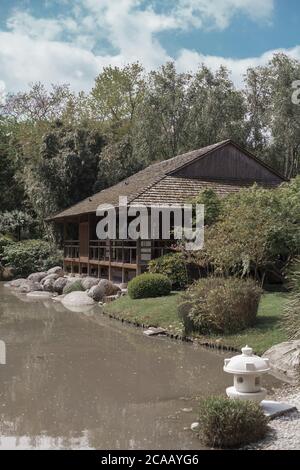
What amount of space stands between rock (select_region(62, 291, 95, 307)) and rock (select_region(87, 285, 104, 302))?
17 centimetres

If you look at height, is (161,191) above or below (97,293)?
above

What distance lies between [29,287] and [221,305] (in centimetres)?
1582

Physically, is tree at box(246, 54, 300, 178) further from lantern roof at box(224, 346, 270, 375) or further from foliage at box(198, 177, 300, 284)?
lantern roof at box(224, 346, 270, 375)

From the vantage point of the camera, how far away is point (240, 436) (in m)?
6.73

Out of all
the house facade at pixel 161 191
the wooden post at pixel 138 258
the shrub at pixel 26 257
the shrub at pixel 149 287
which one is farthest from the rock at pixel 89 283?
the shrub at pixel 26 257

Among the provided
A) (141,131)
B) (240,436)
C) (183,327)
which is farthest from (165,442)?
(141,131)

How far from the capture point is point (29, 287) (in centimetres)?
2720

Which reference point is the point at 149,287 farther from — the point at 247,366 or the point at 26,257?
the point at 26,257

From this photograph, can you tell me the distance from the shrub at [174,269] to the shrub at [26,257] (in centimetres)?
1373

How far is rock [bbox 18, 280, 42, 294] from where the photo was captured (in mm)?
27047

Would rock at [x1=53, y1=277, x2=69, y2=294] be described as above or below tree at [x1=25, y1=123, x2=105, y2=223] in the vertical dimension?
below

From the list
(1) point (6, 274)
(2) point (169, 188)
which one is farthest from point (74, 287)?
(1) point (6, 274)

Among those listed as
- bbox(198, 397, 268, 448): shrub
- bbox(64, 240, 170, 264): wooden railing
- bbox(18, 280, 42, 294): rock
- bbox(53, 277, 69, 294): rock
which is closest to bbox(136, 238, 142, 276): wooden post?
bbox(64, 240, 170, 264): wooden railing

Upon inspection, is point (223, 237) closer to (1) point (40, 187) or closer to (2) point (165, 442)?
(2) point (165, 442)
